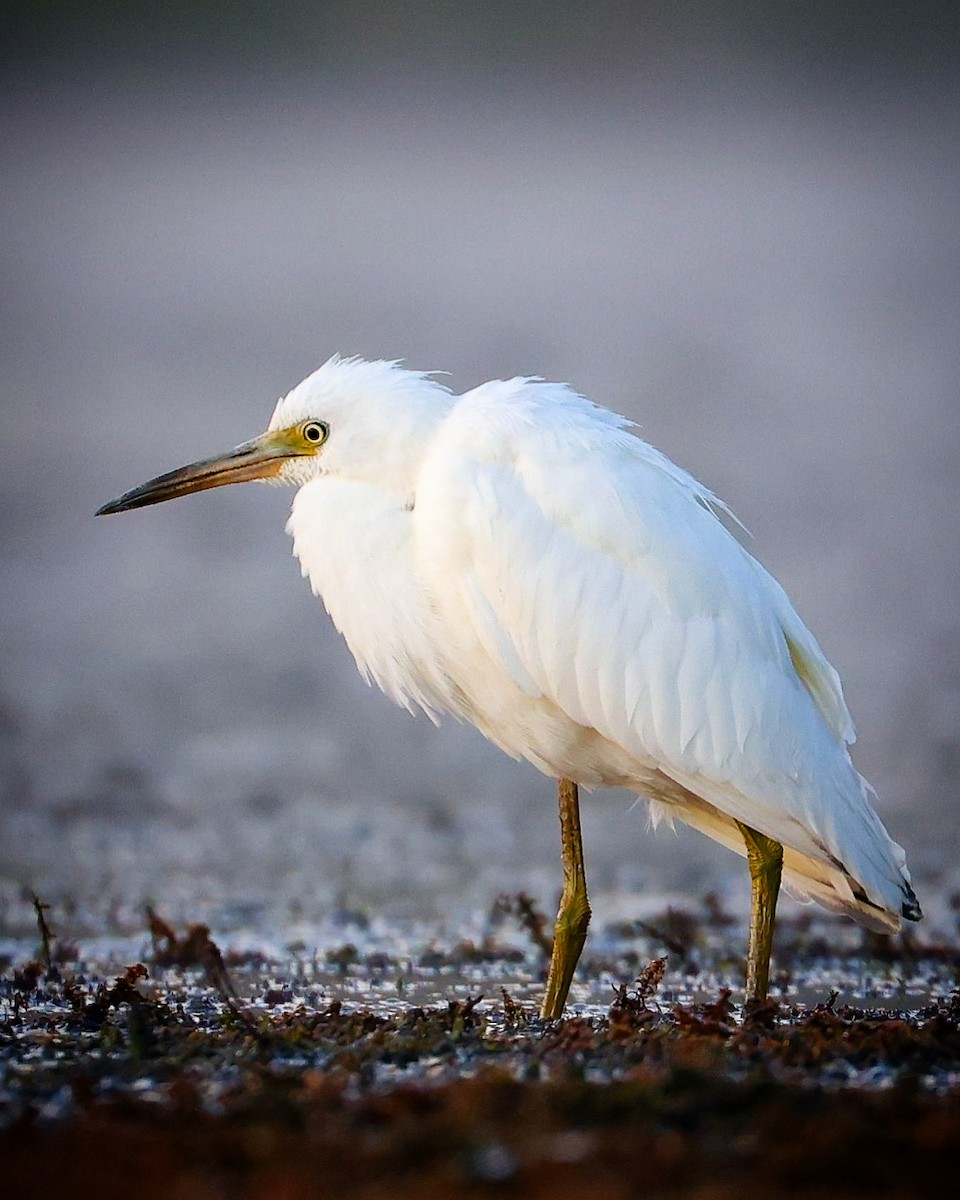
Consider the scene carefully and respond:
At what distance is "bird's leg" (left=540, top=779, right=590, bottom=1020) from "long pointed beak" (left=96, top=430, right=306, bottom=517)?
5.17 feet

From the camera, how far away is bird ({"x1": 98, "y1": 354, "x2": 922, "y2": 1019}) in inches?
216

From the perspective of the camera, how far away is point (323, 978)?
646 centimetres

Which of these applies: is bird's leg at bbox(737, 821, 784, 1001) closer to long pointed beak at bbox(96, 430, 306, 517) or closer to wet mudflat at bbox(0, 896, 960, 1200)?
wet mudflat at bbox(0, 896, 960, 1200)

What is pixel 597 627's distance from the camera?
5.50m

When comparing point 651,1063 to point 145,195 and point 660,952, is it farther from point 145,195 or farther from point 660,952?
point 145,195

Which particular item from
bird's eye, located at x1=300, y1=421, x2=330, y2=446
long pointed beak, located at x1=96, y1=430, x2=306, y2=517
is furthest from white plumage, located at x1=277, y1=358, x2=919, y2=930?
long pointed beak, located at x1=96, y1=430, x2=306, y2=517

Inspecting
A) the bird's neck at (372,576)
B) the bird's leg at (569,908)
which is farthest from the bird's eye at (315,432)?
the bird's leg at (569,908)

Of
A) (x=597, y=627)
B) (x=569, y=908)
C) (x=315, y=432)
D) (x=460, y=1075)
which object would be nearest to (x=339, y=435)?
(x=315, y=432)

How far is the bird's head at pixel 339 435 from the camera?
5.86 meters

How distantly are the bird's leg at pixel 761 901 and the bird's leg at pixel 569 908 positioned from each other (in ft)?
1.88

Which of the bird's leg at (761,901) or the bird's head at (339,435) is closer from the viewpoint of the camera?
the bird's leg at (761,901)

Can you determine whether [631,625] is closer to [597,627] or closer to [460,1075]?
[597,627]

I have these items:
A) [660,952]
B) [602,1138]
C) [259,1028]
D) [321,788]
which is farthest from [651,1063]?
[321,788]

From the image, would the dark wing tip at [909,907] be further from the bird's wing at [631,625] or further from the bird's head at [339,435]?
the bird's head at [339,435]
